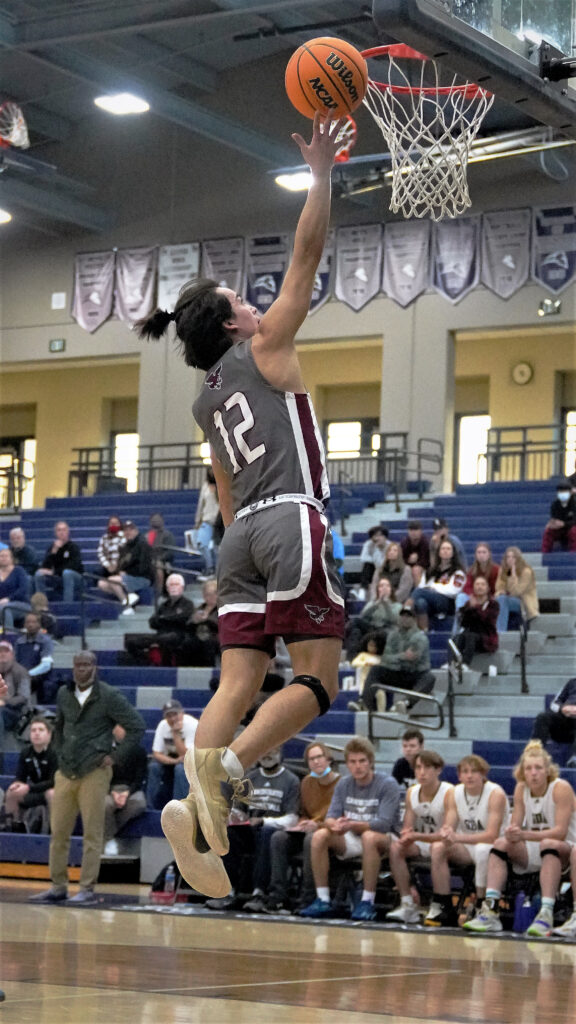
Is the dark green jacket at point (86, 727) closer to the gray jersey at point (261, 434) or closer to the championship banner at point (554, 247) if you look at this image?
the gray jersey at point (261, 434)

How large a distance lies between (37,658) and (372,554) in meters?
4.12

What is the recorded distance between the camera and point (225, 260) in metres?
24.8

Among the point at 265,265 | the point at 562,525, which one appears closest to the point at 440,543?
the point at 562,525

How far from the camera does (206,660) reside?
1609 centimetres

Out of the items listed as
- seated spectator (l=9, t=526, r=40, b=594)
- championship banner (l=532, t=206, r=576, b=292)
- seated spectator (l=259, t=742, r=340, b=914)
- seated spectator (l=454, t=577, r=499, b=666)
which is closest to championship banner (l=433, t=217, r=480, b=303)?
championship banner (l=532, t=206, r=576, b=292)

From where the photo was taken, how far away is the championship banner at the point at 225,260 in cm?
2464

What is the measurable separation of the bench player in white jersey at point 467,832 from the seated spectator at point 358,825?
0.44 meters

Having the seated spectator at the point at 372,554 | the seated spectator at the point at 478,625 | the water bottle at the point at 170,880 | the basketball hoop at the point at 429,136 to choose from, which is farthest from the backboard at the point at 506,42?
the seated spectator at the point at 372,554

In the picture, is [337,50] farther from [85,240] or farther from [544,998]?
[85,240]

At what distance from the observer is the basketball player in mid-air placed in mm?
4664

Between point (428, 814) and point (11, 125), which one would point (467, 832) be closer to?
point (428, 814)

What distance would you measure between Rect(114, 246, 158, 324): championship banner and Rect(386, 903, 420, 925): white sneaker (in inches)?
626

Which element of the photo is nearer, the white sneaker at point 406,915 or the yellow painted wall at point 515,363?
the white sneaker at point 406,915

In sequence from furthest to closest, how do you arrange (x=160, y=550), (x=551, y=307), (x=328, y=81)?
1. (x=551, y=307)
2. (x=160, y=550)
3. (x=328, y=81)
